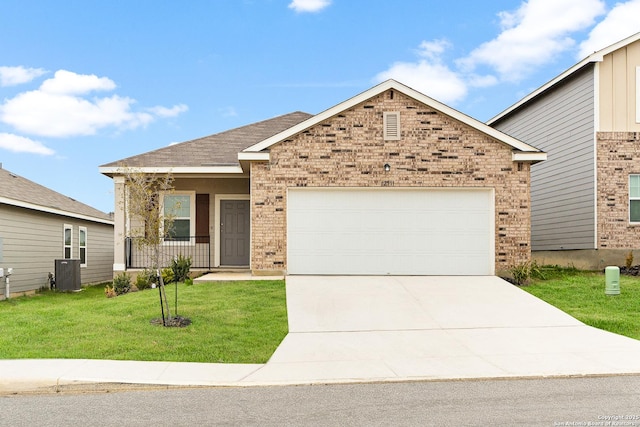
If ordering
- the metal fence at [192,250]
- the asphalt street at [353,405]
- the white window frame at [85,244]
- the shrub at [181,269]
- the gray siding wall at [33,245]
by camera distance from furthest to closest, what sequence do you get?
the white window frame at [85,244]
the metal fence at [192,250]
the gray siding wall at [33,245]
the shrub at [181,269]
the asphalt street at [353,405]

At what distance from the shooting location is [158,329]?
1066 cm

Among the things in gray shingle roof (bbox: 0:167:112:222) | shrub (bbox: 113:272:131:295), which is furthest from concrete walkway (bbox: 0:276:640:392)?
gray shingle roof (bbox: 0:167:112:222)

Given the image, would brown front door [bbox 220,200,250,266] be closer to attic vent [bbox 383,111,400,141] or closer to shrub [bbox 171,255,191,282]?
shrub [bbox 171,255,191,282]

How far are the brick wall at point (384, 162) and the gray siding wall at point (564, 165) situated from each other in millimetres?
4224

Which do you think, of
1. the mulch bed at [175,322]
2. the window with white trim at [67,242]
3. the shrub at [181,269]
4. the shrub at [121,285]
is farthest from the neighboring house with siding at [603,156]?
the window with white trim at [67,242]

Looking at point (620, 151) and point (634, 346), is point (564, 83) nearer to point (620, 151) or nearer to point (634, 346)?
point (620, 151)

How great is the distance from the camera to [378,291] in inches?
554

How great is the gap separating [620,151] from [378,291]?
9.55 meters

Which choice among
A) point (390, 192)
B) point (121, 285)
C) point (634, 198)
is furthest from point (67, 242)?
point (634, 198)

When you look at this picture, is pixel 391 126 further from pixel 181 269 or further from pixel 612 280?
pixel 181 269

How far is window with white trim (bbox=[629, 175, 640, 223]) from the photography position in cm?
1827

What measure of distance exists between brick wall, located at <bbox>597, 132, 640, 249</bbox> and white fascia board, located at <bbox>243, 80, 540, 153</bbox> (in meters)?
3.94

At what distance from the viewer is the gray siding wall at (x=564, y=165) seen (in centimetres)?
1867

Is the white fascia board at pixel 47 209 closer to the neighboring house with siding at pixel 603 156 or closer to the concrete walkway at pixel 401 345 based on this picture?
the concrete walkway at pixel 401 345
